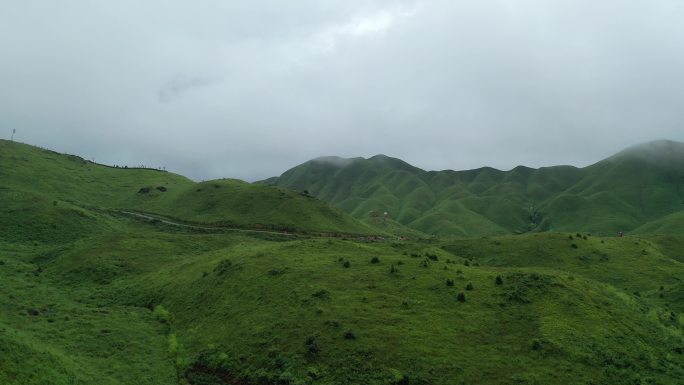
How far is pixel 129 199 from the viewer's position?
155125 millimetres

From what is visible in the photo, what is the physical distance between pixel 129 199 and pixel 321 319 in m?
131

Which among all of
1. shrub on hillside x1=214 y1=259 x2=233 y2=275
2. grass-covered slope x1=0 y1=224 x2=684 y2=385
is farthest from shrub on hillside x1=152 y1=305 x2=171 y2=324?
shrub on hillside x1=214 y1=259 x2=233 y2=275

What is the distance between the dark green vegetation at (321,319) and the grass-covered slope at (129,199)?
915 inches

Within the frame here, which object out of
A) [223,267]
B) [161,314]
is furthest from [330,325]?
[223,267]

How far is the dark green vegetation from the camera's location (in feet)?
121

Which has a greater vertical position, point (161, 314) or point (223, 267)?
point (223, 267)

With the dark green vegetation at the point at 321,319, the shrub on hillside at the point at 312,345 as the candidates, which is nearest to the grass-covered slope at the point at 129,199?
the dark green vegetation at the point at 321,319

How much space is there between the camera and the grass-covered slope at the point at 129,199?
107125mm

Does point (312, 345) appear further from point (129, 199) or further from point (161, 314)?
point (129, 199)

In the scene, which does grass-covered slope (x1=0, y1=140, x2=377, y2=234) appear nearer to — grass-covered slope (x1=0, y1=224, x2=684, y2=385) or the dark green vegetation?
the dark green vegetation

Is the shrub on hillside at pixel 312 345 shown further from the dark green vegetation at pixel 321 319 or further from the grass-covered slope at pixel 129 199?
the grass-covered slope at pixel 129 199

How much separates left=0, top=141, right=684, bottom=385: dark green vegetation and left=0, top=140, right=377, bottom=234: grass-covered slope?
915 inches

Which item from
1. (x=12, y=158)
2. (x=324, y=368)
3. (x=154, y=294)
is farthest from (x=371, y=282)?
(x=12, y=158)

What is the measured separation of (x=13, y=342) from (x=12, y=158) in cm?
15150
